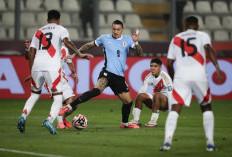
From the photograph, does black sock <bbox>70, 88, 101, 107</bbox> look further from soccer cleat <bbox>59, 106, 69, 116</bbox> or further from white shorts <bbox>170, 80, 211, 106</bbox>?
white shorts <bbox>170, 80, 211, 106</bbox>

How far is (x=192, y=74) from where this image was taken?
9.10 m

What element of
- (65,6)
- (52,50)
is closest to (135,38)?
(52,50)

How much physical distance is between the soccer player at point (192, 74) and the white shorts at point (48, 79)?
8.25 ft

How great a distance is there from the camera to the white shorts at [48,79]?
11.1m

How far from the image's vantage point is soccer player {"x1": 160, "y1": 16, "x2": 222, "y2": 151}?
357 inches

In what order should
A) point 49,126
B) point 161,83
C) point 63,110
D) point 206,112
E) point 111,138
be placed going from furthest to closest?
point 161,83 → point 63,110 → point 49,126 → point 111,138 → point 206,112

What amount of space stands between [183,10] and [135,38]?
441 inches

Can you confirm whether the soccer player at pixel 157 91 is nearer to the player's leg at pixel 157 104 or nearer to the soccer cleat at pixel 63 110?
the player's leg at pixel 157 104

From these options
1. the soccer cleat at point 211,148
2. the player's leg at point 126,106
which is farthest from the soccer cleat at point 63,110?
the soccer cleat at point 211,148

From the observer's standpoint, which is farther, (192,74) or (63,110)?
(63,110)

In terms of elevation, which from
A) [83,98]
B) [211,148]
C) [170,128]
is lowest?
[211,148]

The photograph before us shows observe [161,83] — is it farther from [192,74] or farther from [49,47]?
[192,74]

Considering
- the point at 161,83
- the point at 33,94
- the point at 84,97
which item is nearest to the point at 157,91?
the point at 161,83

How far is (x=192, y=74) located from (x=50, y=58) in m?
2.98
